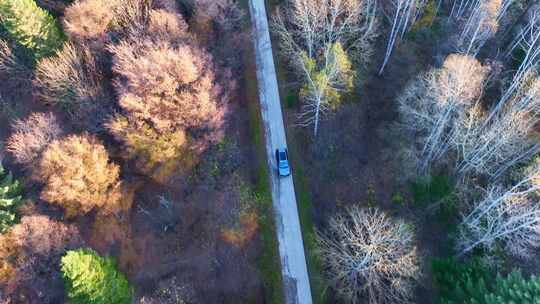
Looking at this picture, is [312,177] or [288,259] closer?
[288,259]

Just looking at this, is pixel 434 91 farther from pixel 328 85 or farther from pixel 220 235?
pixel 220 235

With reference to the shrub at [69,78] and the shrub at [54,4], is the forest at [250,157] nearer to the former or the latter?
the shrub at [69,78]

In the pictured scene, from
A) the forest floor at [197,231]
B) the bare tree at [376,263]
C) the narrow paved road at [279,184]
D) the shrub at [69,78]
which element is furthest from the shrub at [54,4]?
the bare tree at [376,263]

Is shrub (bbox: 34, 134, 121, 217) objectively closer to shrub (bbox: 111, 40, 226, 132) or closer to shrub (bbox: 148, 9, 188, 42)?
shrub (bbox: 111, 40, 226, 132)

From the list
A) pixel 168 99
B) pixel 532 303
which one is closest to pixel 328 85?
pixel 168 99

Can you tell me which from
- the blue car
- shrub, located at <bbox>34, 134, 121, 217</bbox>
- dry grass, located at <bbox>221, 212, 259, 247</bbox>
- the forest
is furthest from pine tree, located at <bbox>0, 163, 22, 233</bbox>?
the blue car

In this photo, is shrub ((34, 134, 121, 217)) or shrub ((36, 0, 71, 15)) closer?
shrub ((34, 134, 121, 217))
